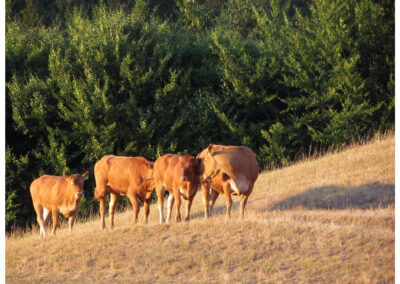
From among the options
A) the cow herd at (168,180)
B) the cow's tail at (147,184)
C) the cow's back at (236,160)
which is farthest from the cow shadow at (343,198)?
the cow's tail at (147,184)

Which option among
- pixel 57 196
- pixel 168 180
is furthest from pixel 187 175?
pixel 57 196

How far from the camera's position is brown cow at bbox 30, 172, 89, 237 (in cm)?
1796

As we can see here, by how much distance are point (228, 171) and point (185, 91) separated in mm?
18299

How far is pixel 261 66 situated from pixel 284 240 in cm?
2247

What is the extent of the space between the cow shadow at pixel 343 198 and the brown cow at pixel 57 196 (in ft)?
21.5

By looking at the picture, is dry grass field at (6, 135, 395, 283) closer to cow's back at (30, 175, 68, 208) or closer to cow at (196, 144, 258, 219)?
cow at (196, 144, 258, 219)

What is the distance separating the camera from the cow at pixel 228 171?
1747cm

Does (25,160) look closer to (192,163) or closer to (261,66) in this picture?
(261,66)

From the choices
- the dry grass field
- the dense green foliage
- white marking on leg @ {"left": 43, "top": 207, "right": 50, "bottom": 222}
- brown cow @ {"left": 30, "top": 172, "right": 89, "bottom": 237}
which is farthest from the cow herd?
the dense green foliage

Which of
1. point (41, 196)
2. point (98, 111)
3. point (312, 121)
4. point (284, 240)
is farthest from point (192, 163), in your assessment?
point (312, 121)

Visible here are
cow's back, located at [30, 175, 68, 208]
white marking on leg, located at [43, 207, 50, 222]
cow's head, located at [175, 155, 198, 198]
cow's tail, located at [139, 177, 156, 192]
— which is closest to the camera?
cow's head, located at [175, 155, 198, 198]

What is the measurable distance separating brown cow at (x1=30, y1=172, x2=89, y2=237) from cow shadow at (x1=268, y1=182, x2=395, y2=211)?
6545mm

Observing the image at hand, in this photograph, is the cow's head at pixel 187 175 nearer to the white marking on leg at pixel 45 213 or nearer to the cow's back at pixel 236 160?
the cow's back at pixel 236 160

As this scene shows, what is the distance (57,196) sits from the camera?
731 inches
